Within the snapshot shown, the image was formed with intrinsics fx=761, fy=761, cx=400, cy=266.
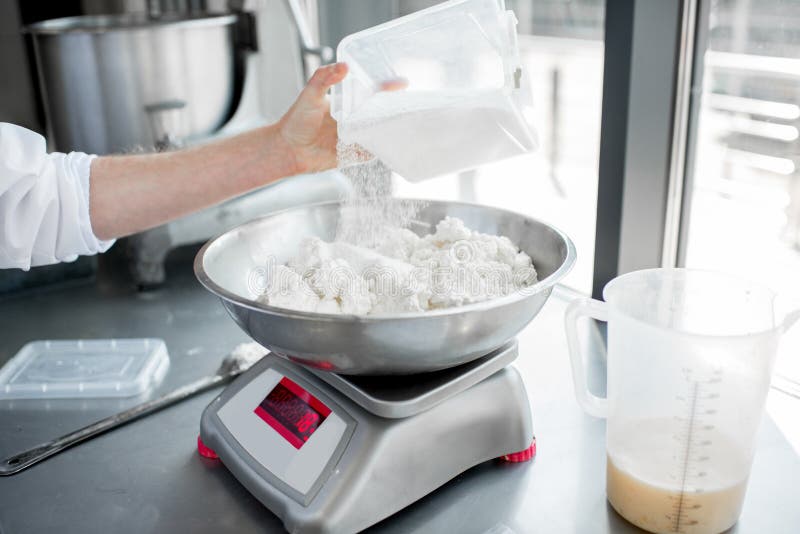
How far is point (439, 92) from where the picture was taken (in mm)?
837

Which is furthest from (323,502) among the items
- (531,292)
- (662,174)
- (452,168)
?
(662,174)

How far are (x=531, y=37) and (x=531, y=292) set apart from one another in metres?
2.39

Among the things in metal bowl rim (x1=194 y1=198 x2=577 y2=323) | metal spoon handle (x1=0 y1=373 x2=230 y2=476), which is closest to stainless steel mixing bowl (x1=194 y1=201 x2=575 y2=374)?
metal bowl rim (x1=194 y1=198 x2=577 y2=323)

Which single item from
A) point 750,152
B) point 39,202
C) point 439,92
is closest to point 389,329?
point 439,92

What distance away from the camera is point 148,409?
106 cm

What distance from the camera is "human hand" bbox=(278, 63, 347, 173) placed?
100cm

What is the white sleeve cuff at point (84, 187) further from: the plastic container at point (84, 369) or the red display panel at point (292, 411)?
the red display panel at point (292, 411)

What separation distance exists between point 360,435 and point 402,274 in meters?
0.19

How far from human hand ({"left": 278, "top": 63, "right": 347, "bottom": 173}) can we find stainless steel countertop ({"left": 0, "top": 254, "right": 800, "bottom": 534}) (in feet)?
1.21

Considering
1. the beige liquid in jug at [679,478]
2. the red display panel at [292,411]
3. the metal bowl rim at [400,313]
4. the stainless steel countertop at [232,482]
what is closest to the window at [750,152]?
the stainless steel countertop at [232,482]

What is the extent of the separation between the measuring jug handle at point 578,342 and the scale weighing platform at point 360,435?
8 cm

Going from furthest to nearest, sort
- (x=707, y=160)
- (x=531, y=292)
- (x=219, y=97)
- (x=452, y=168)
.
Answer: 1. (x=219, y=97)
2. (x=707, y=160)
3. (x=452, y=168)
4. (x=531, y=292)

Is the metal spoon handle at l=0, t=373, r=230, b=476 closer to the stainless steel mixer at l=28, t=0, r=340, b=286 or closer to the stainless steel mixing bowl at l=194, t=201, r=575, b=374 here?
the stainless steel mixing bowl at l=194, t=201, r=575, b=374

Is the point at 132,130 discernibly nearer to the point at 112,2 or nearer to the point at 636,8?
the point at 112,2
